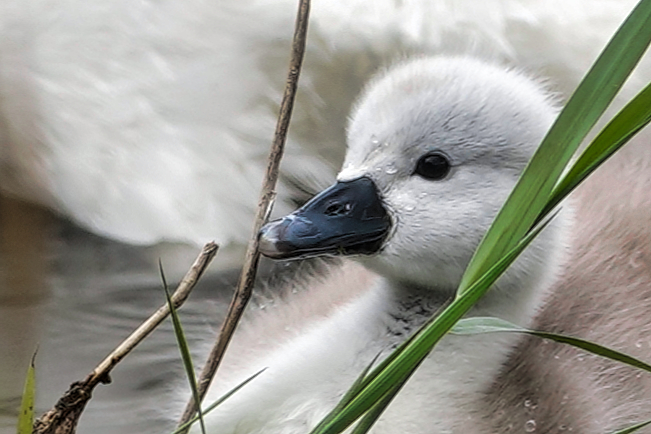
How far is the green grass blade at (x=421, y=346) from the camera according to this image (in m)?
0.34

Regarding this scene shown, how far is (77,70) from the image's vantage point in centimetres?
82

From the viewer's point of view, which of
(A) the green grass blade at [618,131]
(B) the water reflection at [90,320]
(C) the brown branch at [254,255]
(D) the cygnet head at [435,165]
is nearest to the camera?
(A) the green grass blade at [618,131]

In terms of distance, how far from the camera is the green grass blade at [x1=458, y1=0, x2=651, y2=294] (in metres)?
0.32

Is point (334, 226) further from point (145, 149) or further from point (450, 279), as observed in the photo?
point (145, 149)

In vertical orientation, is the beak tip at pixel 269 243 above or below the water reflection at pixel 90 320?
above

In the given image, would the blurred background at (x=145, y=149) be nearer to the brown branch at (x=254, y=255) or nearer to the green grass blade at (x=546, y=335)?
the brown branch at (x=254, y=255)

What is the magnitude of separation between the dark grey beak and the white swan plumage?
18 cm

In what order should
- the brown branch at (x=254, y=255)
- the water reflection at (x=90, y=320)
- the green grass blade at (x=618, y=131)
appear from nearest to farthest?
1. the green grass blade at (x=618, y=131)
2. the brown branch at (x=254, y=255)
3. the water reflection at (x=90, y=320)

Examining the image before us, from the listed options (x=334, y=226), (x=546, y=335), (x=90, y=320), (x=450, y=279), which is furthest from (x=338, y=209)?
(x=90, y=320)

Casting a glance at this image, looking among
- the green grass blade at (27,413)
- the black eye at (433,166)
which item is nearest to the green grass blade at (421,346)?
the green grass blade at (27,413)

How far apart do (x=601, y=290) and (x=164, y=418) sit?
0.45m

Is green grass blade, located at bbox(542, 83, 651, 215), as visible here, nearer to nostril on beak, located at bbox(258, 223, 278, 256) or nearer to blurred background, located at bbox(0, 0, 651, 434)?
nostril on beak, located at bbox(258, 223, 278, 256)

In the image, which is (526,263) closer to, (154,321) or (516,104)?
(516,104)

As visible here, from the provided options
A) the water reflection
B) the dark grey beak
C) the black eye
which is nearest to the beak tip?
the dark grey beak
